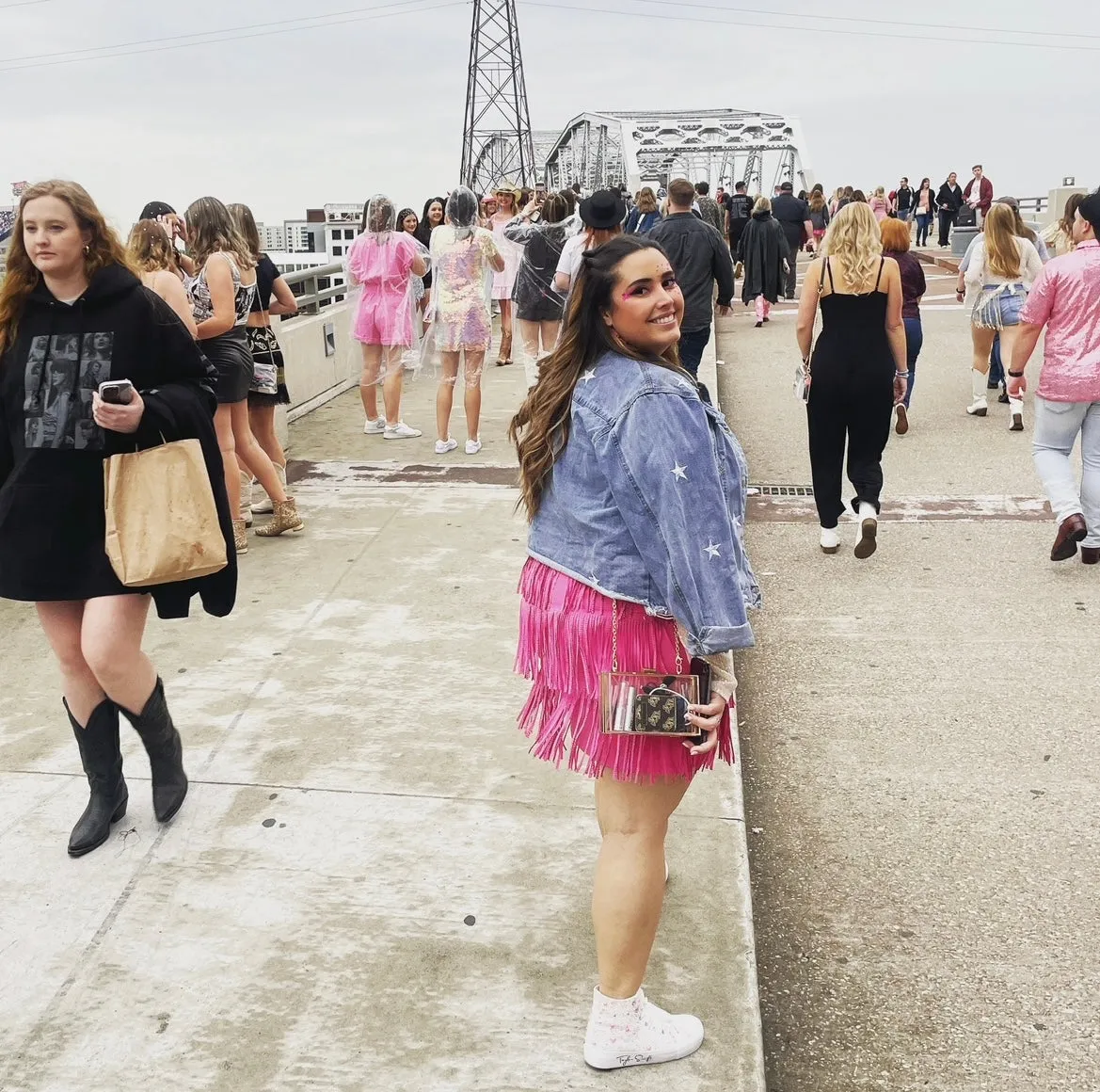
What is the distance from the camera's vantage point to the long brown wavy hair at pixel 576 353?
7.21 ft

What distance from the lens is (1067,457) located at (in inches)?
237

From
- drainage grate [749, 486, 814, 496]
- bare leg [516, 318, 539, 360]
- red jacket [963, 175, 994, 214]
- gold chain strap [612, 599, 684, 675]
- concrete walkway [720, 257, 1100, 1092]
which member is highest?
red jacket [963, 175, 994, 214]

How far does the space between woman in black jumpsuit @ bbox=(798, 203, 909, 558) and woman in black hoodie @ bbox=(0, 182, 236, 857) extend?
11.7 ft

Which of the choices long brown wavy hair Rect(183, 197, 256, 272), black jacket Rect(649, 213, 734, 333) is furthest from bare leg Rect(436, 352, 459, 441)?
long brown wavy hair Rect(183, 197, 256, 272)

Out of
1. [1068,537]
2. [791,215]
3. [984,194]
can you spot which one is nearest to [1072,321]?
[1068,537]

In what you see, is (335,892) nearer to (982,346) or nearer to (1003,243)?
(1003,243)

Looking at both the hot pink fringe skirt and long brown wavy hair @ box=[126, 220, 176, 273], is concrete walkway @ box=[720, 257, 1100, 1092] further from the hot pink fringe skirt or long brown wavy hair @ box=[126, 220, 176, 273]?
long brown wavy hair @ box=[126, 220, 176, 273]

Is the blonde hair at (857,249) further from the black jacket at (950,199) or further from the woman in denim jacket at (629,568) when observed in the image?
the black jacket at (950,199)

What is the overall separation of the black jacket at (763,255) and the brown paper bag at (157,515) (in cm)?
1283

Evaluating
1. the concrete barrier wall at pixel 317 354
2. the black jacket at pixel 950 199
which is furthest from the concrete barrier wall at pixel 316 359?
the black jacket at pixel 950 199

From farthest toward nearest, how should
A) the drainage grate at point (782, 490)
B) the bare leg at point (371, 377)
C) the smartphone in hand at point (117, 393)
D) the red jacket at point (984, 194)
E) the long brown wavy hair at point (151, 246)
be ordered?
the red jacket at point (984, 194) < the bare leg at point (371, 377) < the drainage grate at point (782, 490) < the long brown wavy hair at point (151, 246) < the smartphone in hand at point (117, 393)

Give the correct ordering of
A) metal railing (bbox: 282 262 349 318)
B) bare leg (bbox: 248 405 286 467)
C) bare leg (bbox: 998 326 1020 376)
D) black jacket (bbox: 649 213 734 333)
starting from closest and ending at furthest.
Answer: bare leg (bbox: 248 405 286 467)
black jacket (bbox: 649 213 734 333)
bare leg (bbox: 998 326 1020 376)
metal railing (bbox: 282 262 349 318)

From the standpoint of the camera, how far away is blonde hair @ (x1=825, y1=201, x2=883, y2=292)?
18.5ft

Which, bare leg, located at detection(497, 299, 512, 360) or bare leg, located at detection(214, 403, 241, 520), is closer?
bare leg, located at detection(214, 403, 241, 520)
